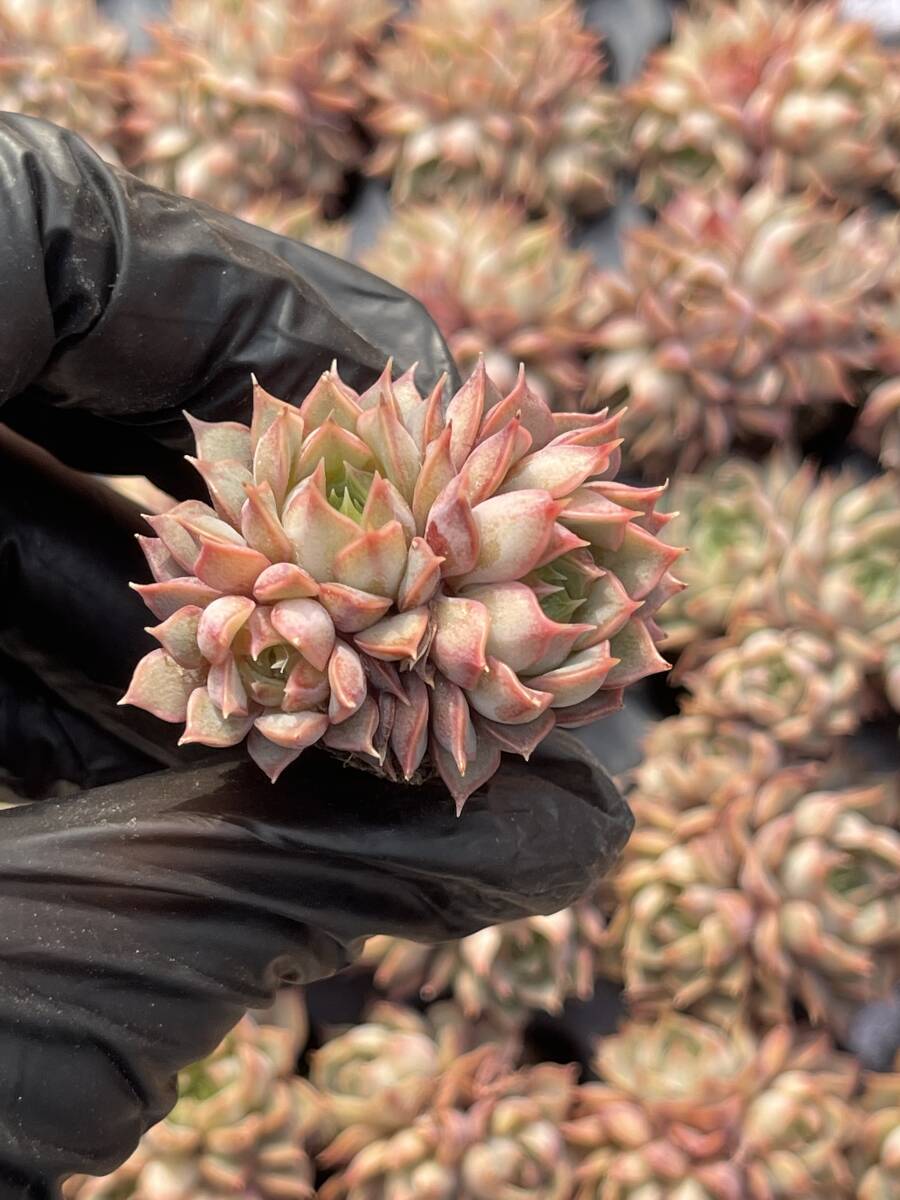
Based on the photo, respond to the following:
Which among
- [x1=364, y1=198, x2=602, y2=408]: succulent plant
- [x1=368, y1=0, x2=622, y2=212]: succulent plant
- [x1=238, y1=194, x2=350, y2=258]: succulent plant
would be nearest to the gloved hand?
[x1=364, y1=198, x2=602, y2=408]: succulent plant

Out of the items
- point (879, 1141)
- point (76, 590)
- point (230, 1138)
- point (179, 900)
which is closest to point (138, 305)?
point (76, 590)

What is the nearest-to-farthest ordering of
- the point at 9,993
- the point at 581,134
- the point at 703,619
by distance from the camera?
the point at 9,993
the point at 703,619
the point at 581,134

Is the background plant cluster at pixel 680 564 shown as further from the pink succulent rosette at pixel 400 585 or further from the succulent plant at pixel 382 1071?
the pink succulent rosette at pixel 400 585

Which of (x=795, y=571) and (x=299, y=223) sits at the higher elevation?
(x=299, y=223)

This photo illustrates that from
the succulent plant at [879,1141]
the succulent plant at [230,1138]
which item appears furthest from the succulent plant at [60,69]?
the succulent plant at [879,1141]

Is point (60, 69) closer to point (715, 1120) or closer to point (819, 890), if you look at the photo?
point (819, 890)

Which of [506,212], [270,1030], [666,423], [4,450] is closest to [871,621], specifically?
[666,423]

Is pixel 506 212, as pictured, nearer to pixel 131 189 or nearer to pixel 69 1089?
pixel 131 189
